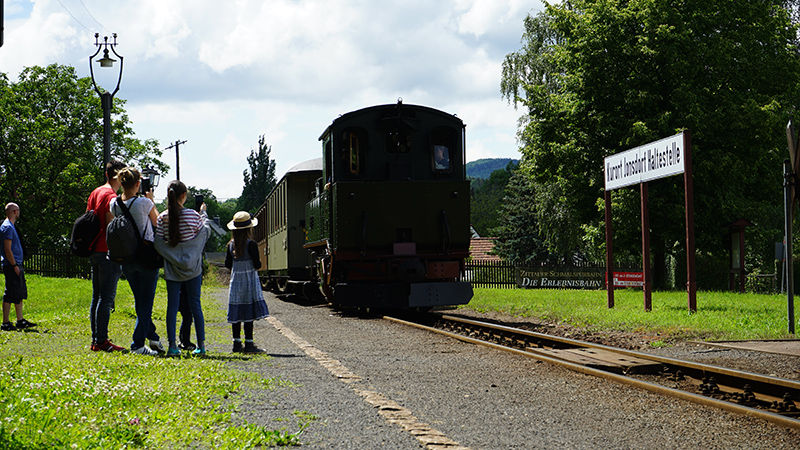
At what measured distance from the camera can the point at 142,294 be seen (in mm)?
8406

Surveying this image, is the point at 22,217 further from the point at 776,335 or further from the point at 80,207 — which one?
the point at 776,335

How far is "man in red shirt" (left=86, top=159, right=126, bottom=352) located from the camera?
8.39 metres

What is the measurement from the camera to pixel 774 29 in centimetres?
2588

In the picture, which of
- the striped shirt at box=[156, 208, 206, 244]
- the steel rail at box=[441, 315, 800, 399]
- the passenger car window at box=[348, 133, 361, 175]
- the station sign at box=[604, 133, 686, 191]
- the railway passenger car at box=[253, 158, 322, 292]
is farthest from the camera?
the railway passenger car at box=[253, 158, 322, 292]

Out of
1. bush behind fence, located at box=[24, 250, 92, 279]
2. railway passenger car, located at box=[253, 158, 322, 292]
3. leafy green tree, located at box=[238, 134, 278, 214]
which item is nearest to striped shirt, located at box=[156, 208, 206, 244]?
railway passenger car, located at box=[253, 158, 322, 292]

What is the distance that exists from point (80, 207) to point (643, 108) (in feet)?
100

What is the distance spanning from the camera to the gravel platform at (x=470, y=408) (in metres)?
4.73

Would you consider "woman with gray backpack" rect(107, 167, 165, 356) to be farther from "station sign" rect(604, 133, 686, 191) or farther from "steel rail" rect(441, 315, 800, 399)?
"station sign" rect(604, 133, 686, 191)

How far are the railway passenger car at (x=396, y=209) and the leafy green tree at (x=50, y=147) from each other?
98.8 feet

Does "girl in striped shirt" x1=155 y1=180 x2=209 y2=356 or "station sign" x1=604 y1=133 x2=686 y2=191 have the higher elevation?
"station sign" x1=604 y1=133 x2=686 y2=191

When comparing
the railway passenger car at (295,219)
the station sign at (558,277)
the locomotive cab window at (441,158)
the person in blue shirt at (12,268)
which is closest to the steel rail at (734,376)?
the locomotive cab window at (441,158)

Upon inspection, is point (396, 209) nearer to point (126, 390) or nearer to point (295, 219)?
point (295, 219)

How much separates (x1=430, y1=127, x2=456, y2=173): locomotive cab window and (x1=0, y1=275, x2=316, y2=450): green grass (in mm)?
7158

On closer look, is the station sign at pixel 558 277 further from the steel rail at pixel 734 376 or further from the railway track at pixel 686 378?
the steel rail at pixel 734 376
